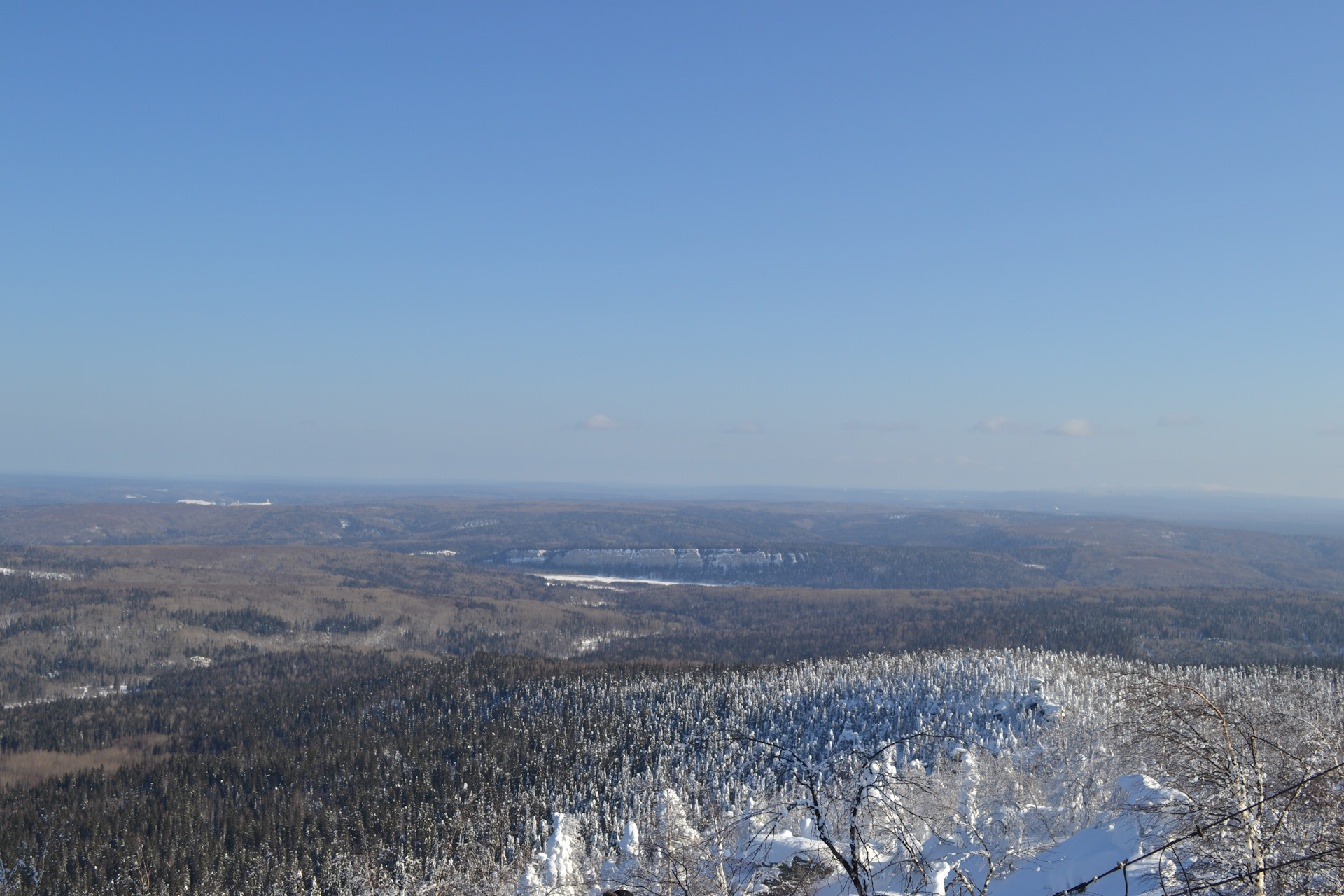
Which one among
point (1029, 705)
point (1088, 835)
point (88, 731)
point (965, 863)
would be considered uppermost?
point (1088, 835)

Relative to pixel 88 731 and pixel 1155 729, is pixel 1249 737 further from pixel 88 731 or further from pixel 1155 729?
pixel 88 731

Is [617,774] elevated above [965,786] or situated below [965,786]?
below

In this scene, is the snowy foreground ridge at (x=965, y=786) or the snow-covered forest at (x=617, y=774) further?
the snow-covered forest at (x=617, y=774)

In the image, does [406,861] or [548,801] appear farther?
[548,801]

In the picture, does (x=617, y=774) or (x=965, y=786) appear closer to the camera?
(x=965, y=786)

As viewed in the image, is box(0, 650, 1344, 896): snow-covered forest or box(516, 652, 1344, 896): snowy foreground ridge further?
box(0, 650, 1344, 896): snow-covered forest

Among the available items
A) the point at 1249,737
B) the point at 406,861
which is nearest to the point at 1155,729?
the point at 1249,737

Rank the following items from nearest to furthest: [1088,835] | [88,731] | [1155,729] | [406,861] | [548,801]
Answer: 1. [1155,729]
2. [1088,835]
3. [406,861]
4. [548,801]
5. [88,731]

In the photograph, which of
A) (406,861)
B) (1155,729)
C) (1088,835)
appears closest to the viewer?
(1155,729)
